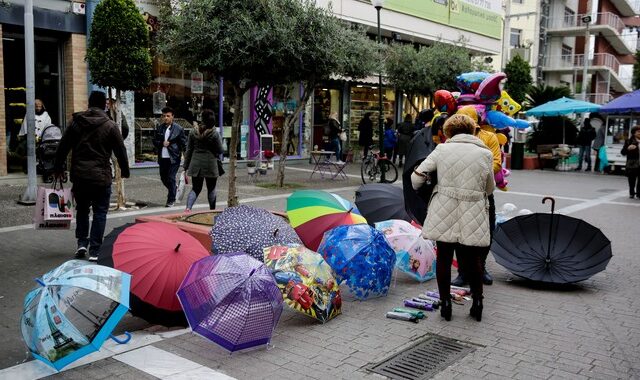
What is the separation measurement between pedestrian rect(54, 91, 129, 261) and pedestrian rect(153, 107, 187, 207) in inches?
154

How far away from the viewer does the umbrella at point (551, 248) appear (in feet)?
20.6

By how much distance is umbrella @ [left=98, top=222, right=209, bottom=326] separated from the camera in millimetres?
4562

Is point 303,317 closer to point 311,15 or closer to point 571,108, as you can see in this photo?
point 311,15

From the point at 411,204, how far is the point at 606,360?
2486 millimetres

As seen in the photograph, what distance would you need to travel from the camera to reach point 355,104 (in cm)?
2492

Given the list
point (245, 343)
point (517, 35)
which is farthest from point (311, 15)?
point (517, 35)

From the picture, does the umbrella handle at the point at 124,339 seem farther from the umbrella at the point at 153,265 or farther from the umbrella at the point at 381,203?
the umbrella at the point at 381,203

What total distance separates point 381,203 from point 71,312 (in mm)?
4575

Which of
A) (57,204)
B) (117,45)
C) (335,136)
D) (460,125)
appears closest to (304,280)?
(460,125)

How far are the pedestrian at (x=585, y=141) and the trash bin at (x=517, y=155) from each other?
2.39 metres

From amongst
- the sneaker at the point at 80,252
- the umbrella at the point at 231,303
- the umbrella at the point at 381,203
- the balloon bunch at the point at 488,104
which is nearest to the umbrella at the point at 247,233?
the umbrella at the point at 231,303

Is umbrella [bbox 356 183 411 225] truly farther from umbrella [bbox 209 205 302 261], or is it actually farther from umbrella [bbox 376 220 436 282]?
umbrella [bbox 209 205 302 261]

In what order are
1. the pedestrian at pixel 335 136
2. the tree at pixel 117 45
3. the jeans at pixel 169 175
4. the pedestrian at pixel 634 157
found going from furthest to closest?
the pedestrian at pixel 335 136, the pedestrian at pixel 634 157, the jeans at pixel 169 175, the tree at pixel 117 45

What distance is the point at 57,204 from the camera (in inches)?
275
